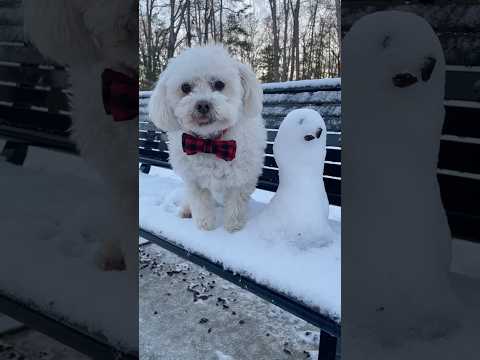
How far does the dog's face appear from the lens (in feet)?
2.89

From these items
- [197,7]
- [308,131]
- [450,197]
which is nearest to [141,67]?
[197,7]

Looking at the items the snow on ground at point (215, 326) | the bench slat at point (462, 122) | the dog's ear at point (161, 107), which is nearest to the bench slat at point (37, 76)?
the dog's ear at point (161, 107)

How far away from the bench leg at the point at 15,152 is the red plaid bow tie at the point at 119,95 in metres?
0.26

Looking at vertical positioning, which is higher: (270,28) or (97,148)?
(270,28)

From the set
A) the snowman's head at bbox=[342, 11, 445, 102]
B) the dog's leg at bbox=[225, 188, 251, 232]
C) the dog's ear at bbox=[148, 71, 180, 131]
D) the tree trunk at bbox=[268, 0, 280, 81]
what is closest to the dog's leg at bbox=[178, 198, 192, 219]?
the dog's leg at bbox=[225, 188, 251, 232]

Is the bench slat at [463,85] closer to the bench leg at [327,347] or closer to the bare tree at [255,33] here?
the bare tree at [255,33]

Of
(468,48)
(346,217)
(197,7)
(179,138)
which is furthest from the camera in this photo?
(179,138)

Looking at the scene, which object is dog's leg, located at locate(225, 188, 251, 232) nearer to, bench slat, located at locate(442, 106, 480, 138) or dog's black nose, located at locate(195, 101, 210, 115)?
dog's black nose, located at locate(195, 101, 210, 115)

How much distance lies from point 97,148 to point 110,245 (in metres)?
0.27

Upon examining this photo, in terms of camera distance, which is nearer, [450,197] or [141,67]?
[450,197]

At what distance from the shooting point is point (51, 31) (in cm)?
90

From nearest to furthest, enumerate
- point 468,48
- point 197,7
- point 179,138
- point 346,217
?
1. point 468,48
2. point 346,217
3. point 197,7
4. point 179,138

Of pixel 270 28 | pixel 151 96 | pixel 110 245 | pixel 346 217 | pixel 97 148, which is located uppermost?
pixel 270 28

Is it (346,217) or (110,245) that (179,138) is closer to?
(110,245)
